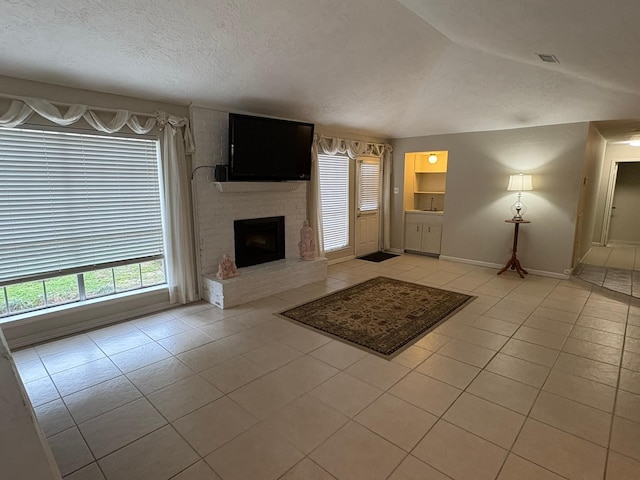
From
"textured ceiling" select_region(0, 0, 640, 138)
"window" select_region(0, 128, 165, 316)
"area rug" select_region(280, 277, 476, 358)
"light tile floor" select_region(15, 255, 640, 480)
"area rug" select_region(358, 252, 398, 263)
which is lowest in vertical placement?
"light tile floor" select_region(15, 255, 640, 480)

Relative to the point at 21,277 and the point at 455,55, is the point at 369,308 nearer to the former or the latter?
the point at 455,55

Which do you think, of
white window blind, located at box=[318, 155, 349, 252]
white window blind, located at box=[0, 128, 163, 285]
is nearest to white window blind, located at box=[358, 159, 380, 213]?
white window blind, located at box=[318, 155, 349, 252]

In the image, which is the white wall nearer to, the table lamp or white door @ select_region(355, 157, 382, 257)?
the table lamp

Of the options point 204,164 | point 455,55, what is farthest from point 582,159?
point 204,164

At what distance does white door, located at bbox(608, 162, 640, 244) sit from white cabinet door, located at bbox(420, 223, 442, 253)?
4.86 m

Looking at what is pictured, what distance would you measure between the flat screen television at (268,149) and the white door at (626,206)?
314 inches

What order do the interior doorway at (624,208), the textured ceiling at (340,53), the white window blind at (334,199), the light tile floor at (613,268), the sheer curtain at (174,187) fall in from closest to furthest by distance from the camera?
the textured ceiling at (340,53) → the sheer curtain at (174,187) → the light tile floor at (613,268) → the white window blind at (334,199) → the interior doorway at (624,208)

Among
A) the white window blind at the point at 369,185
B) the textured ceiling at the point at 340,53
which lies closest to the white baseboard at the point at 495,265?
the white window blind at the point at 369,185

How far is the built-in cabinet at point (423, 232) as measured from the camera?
6.91m

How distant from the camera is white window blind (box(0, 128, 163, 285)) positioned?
308 centimetres

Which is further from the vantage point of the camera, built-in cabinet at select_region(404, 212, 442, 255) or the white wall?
built-in cabinet at select_region(404, 212, 442, 255)

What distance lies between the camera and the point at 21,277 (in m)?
3.16

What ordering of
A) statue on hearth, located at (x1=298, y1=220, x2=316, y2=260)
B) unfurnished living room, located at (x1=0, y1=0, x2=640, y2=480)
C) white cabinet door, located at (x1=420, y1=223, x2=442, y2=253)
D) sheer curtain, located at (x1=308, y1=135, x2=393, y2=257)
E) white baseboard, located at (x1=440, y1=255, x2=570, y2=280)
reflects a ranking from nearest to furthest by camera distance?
unfurnished living room, located at (x1=0, y1=0, x2=640, y2=480) < statue on hearth, located at (x1=298, y1=220, x2=316, y2=260) < white baseboard, located at (x1=440, y1=255, x2=570, y2=280) < sheer curtain, located at (x1=308, y1=135, x2=393, y2=257) < white cabinet door, located at (x1=420, y1=223, x2=442, y2=253)

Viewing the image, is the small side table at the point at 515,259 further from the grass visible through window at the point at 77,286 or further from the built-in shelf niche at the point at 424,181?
the grass visible through window at the point at 77,286
